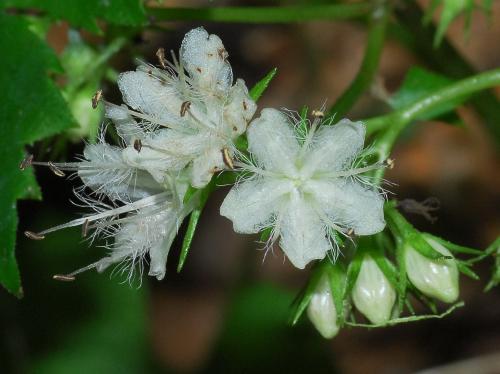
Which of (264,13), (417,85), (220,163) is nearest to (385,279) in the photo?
(220,163)

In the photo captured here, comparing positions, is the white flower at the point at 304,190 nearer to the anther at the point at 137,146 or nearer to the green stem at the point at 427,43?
the anther at the point at 137,146

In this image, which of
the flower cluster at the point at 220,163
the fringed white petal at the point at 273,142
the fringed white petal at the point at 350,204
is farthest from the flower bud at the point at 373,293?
the fringed white petal at the point at 273,142

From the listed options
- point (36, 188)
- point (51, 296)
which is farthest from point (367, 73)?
point (51, 296)

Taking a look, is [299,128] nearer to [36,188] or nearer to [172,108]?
[172,108]

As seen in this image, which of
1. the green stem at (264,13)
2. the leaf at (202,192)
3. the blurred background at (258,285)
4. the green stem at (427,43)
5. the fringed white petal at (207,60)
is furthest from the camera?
the blurred background at (258,285)

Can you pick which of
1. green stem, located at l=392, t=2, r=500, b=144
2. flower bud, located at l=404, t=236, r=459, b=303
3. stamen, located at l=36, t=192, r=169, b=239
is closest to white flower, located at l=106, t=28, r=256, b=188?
stamen, located at l=36, t=192, r=169, b=239

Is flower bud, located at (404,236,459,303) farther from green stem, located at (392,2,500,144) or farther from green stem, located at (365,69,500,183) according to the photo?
green stem, located at (392,2,500,144)

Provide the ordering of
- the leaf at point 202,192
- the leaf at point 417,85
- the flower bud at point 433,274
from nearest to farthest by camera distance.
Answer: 1. the leaf at point 202,192
2. the flower bud at point 433,274
3. the leaf at point 417,85
